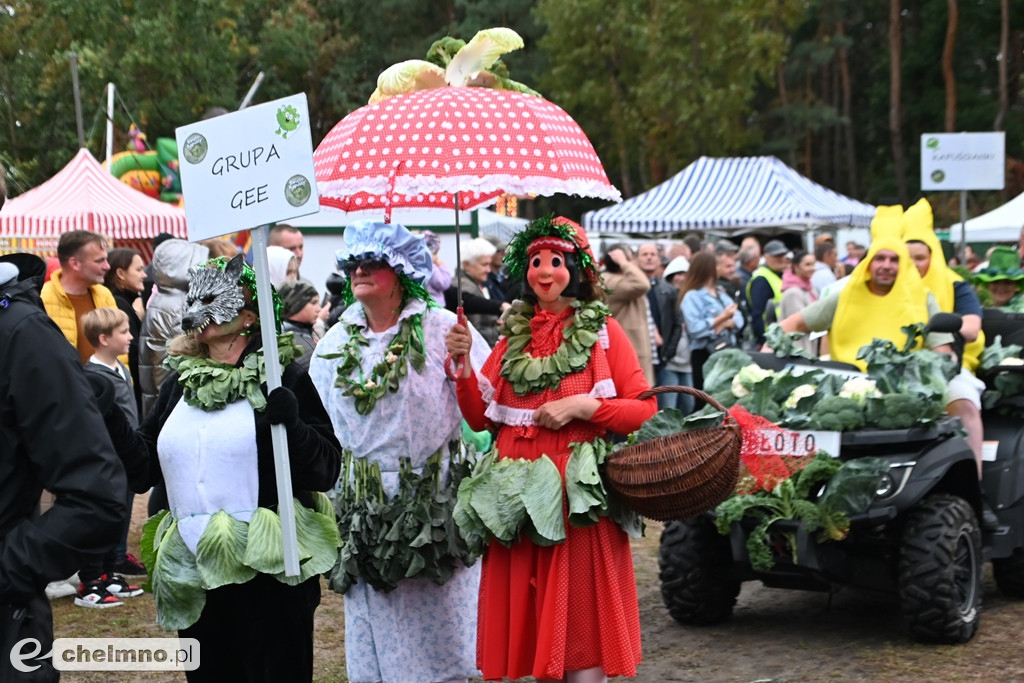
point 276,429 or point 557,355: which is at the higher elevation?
point 557,355

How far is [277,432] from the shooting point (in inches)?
157

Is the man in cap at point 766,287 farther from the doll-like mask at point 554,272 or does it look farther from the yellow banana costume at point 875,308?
the doll-like mask at point 554,272

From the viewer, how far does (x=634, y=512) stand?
15.9ft

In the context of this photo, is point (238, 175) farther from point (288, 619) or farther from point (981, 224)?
point (981, 224)

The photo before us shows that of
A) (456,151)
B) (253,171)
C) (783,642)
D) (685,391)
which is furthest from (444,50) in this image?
(783,642)

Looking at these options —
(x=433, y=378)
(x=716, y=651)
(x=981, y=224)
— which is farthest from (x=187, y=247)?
(x=981, y=224)

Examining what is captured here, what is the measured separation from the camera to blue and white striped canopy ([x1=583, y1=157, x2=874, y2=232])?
23.1 meters

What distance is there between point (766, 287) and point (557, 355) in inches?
319

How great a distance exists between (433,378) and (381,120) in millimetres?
1020

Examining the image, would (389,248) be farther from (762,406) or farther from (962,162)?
(962,162)

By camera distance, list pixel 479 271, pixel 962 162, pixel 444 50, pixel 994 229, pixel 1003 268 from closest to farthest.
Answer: pixel 444 50 → pixel 1003 268 → pixel 479 271 → pixel 962 162 → pixel 994 229

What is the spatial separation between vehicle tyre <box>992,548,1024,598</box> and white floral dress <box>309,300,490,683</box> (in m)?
3.50

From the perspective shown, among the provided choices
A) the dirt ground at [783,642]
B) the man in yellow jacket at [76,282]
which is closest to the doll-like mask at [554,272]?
the dirt ground at [783,642]

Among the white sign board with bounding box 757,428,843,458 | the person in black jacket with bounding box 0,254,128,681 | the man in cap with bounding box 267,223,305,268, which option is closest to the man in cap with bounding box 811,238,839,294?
the man in cap with bounding box 267,223,305,268
